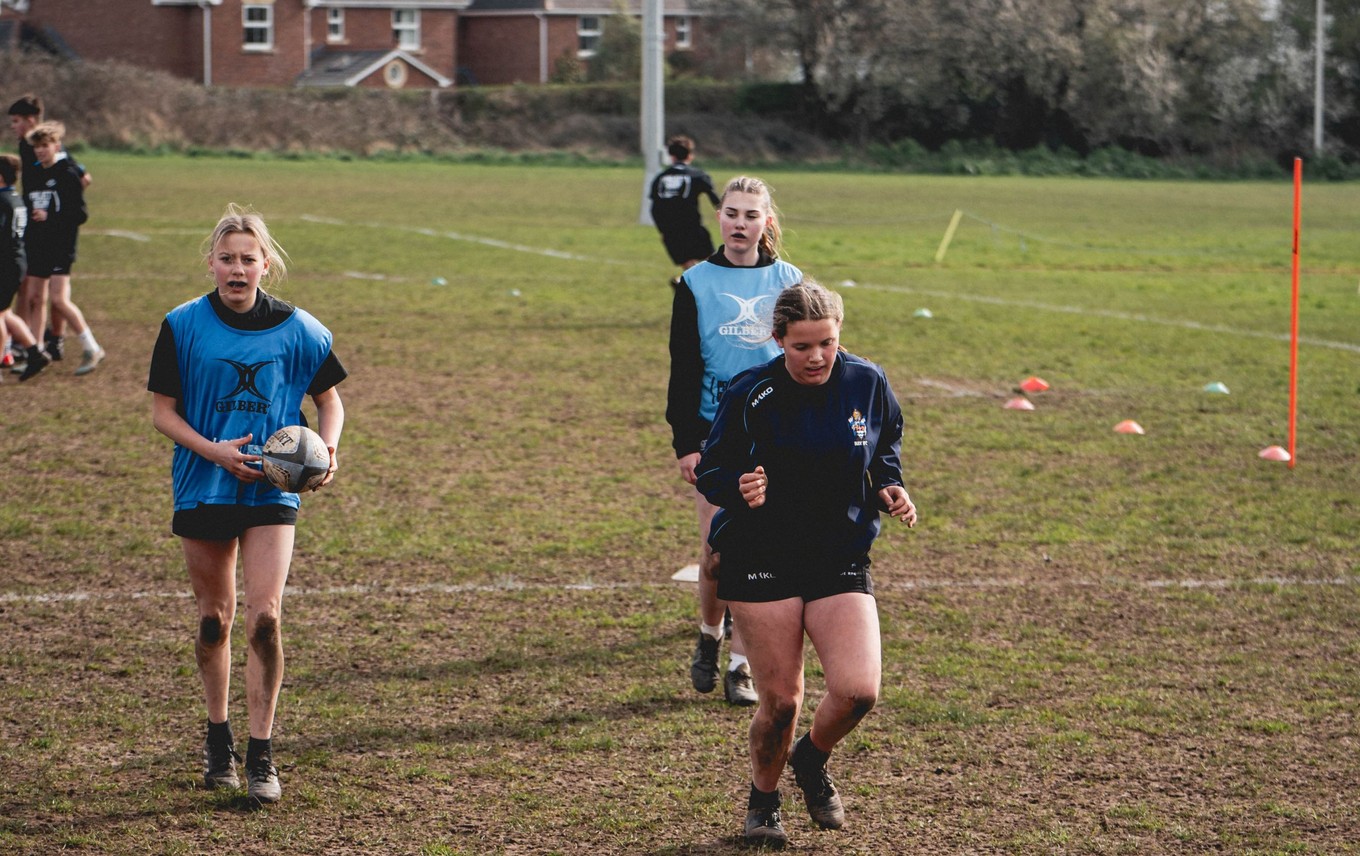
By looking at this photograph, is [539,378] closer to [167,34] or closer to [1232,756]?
[1232,756]

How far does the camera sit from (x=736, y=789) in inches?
231

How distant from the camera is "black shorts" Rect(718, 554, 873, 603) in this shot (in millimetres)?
5141

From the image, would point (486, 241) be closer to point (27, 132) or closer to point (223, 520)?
point (27, 132)

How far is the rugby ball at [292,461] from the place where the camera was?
5.45m

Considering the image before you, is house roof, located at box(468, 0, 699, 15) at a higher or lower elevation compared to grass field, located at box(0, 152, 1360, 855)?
higher

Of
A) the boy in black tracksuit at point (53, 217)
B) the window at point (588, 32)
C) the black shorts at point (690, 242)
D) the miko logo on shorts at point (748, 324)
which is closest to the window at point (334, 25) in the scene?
the window at point (588, 32)

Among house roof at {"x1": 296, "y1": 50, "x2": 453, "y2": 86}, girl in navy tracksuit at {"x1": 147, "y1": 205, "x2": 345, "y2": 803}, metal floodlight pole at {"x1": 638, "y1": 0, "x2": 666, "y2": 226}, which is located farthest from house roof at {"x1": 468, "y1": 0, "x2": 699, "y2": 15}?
girl in navy tracksuit at {"x1": 147, "y1": 205, "x2": 345, "y2": 803}

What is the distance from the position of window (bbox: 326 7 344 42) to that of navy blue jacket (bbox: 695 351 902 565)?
81.7m

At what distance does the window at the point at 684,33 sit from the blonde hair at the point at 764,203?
279 feet

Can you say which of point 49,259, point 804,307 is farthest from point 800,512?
point 49,259

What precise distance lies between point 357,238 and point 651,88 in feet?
23.1

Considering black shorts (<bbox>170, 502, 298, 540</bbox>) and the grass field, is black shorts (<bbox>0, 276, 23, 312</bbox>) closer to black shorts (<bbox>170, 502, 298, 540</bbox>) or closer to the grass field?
the grass field

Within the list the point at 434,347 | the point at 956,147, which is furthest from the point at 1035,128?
the point at 434,347

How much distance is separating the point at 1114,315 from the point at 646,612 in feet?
45.0
